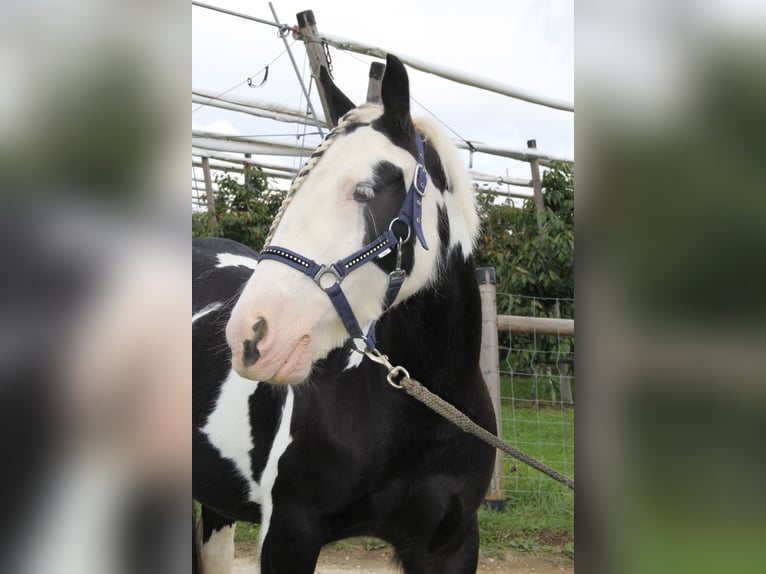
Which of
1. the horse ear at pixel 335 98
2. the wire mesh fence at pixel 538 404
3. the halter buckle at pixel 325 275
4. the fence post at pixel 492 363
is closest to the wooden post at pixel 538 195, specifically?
the wire mesh fence at pixel 538 404

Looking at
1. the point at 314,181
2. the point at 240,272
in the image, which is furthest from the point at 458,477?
the point at 240,272

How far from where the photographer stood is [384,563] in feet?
12.6

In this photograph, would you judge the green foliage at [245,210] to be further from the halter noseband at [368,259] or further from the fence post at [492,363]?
the halter noseband at [368,259]

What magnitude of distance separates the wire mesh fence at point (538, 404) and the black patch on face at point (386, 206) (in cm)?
280

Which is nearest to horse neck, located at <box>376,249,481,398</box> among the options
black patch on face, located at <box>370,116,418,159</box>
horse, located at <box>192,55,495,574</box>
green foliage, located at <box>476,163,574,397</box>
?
horse, located at <box>192,55,495,574</box>

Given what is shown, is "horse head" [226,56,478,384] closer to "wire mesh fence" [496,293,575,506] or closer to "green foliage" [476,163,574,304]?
"wire mesh fence" [496,293,575,506]

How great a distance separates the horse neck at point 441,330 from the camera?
6.72ft

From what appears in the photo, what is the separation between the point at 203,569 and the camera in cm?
330

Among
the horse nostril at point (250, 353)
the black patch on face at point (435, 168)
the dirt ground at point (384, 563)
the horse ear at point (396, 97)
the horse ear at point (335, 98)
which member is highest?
the horse ear at point (335, 98)

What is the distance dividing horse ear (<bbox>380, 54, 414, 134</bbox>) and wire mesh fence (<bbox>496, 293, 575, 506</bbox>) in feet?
9.18

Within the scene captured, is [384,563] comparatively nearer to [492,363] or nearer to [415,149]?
[492,363]

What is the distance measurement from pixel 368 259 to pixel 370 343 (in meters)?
0.22
